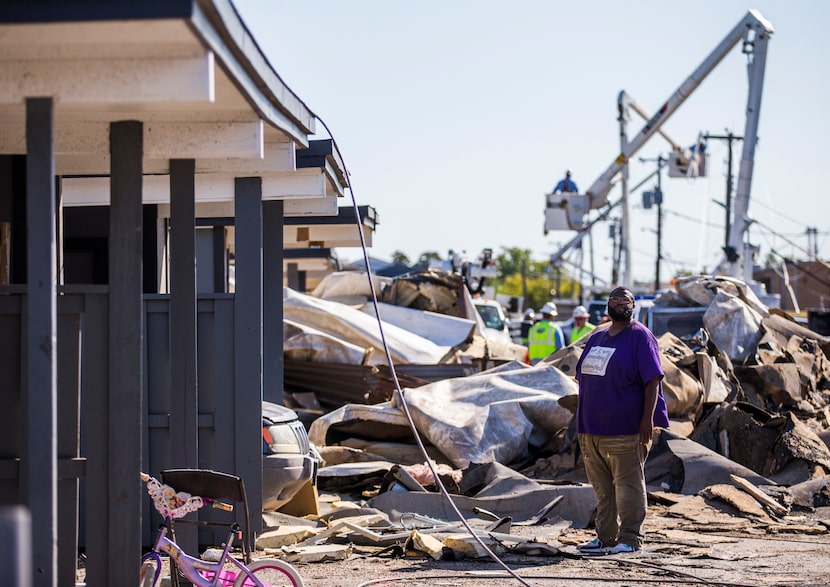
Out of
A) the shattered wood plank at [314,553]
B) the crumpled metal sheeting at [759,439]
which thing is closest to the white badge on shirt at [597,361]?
the shattered wood plank at [314,553]

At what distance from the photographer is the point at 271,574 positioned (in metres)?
6.79

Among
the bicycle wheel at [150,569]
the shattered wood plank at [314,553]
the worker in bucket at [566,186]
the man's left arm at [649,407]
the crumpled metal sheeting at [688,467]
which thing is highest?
the worker in bucket at [566,186]

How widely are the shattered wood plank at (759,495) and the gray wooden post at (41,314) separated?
24.7 feet

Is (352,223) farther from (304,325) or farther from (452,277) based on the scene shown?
(452,277)

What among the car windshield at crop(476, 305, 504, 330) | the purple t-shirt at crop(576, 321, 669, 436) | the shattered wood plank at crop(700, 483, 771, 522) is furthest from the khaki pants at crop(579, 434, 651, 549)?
the car windshield at crop(476, 305, 504, 330)

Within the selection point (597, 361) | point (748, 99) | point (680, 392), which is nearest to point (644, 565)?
point (597, 361)

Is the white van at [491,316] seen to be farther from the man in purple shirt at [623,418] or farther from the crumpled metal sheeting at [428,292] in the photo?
the man in purple shirt at [623,418]

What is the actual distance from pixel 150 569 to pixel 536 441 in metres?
8.06

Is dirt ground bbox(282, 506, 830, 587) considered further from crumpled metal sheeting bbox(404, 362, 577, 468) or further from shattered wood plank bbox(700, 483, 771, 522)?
crumpled metal sheeting bbox(404, 362, 577, 468)

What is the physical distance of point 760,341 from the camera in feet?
61.0

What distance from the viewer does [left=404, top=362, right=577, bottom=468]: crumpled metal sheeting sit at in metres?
13.4

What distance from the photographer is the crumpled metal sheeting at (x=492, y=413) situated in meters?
13.4

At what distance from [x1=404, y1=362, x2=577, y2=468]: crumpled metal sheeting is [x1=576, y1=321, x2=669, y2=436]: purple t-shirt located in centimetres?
373

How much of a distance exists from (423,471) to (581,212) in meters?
37.8
